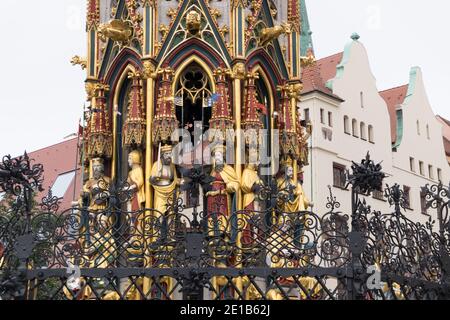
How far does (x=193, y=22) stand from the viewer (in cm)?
1841

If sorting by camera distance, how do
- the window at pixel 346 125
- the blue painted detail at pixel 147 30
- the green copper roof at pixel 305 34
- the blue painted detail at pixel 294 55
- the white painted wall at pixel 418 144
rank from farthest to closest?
the white painted wall at pixel 418 144 < the window at pixel 346 125 < the green copper roof at pixel 305 34 < the blue painted detail at pixel 294 55 < the blue painted detail at pixel 147 30

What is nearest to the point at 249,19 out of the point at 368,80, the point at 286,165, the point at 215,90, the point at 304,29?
the point at 215,90

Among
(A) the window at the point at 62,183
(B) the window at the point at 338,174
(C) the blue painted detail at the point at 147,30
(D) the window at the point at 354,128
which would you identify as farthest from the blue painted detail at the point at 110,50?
(A) the window at the point at 62,183

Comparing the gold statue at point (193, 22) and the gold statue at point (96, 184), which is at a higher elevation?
the gold statue at point (193, 22)

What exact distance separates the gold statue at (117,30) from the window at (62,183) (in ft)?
83.9

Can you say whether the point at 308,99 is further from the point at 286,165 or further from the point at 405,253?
the point at 405,253

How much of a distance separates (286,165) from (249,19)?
3.05m

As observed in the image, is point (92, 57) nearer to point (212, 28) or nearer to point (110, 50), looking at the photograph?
point (110, 50)

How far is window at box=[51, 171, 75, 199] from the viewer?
145 ft

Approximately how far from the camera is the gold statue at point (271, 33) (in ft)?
62.1

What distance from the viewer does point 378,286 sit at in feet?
45.4

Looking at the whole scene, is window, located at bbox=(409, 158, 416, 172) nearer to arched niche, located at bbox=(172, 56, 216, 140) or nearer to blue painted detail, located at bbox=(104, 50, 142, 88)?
arched niche, located at bbox=(172, 56, 216, 140)

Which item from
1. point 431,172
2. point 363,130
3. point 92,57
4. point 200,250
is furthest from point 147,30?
point 431,172

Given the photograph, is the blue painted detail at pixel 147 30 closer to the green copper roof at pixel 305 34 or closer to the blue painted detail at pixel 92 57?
the blue painted detail at pixel 92 57
